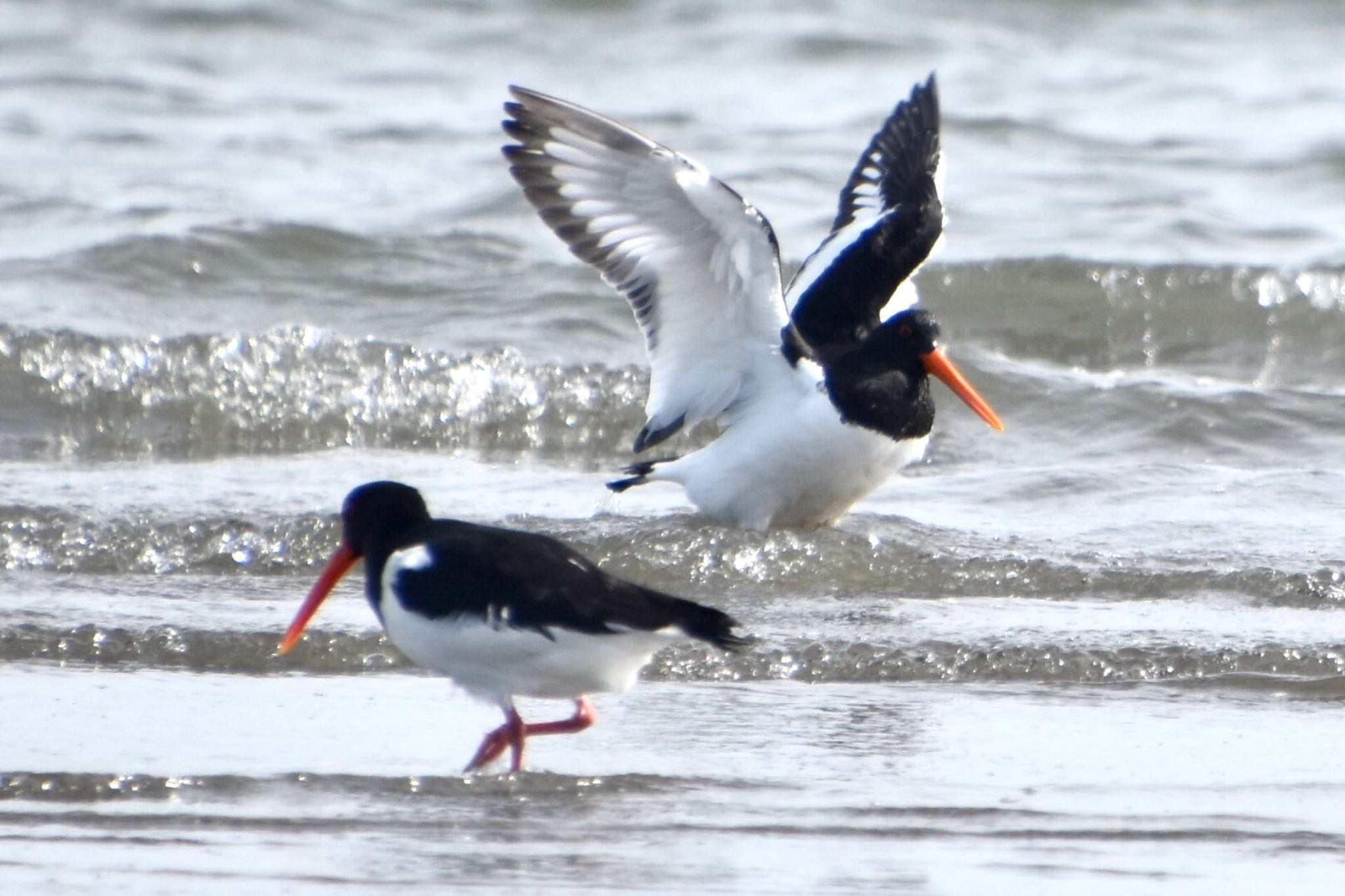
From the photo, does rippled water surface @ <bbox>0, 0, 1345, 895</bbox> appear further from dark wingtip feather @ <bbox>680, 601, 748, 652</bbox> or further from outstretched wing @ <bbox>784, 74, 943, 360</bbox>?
outstretched wing @ <bbox>784, 74, 943, 360</bbox>

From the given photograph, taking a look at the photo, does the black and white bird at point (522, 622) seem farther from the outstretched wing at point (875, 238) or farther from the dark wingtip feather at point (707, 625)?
the outstretched wing at point (875, 238)

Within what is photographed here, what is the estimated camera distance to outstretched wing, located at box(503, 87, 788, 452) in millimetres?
5746

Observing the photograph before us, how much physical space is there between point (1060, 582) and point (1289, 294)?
18.0 feet

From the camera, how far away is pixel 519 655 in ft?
12.8

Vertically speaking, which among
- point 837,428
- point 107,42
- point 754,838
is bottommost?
point 754,838

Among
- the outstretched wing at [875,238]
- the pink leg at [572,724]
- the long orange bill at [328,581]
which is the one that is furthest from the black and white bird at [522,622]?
the outstretched wing at [875,238]

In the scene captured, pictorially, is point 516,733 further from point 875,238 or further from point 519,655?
point 875,238

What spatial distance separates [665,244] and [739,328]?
39cm

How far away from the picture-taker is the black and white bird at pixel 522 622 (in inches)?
150

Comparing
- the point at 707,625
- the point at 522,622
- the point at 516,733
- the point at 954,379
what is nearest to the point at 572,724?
the point at 516,733

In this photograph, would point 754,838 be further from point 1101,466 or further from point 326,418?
point 326,418

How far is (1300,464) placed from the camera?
7.65 m

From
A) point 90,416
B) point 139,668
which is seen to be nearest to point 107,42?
point 90,416

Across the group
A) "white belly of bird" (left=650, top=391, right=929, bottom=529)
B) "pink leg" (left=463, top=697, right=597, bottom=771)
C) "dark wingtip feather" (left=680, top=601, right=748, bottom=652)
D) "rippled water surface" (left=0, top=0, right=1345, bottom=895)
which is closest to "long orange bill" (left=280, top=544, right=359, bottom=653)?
"rippled water surface" (left=0, top=0, right=1345, bottom=895)
